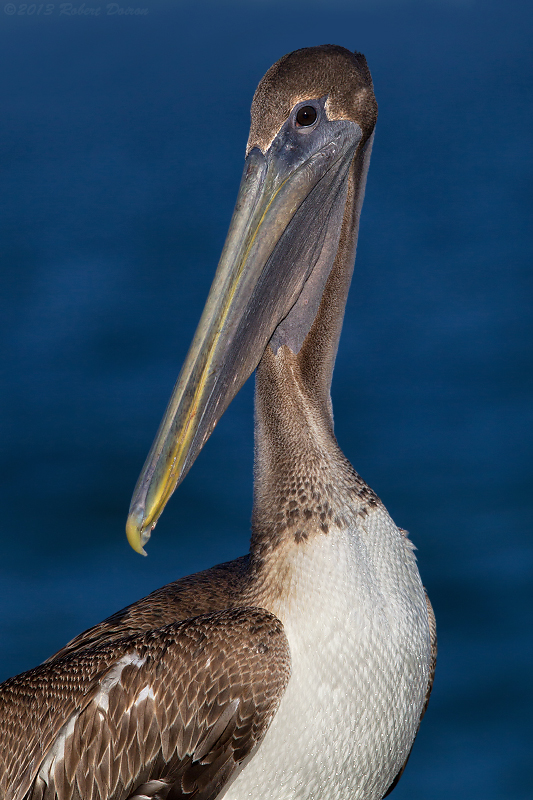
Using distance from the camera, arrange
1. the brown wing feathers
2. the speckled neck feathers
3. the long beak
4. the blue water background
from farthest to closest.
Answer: the blue water background
the speckled neck feathers
the brown wing feathers
the long beak

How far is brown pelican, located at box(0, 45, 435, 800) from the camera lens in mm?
2590

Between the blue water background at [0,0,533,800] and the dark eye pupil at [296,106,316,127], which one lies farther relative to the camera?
the blue water background at [0,0,533,800]

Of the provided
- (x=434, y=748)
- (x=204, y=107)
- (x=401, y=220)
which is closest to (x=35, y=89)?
(x=204, y=107)

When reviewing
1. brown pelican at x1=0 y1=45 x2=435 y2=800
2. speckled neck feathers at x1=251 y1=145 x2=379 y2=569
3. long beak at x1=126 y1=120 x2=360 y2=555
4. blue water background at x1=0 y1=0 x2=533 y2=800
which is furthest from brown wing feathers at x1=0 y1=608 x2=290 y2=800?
blue water background at x1=0 y1=0 x2=533 y2=800

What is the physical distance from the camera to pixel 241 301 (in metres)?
2.58

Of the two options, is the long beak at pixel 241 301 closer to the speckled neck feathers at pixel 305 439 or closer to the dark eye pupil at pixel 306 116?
the dark eye pupil at pixel 306 116

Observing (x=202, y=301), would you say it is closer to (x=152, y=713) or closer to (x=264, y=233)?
(x=264, y=233)

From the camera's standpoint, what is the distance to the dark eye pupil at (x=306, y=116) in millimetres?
2619

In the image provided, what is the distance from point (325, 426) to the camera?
292 cm

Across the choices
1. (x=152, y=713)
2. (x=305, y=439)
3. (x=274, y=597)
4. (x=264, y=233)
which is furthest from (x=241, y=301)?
(x=152, y=713)

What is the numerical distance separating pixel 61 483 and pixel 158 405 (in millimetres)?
778

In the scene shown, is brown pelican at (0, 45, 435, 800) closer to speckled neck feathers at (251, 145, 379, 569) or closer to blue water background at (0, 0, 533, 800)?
speckled neck feathers at (251, 145, 379, 569)

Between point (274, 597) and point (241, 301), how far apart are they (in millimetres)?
773

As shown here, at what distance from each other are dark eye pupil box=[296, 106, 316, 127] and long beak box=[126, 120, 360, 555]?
0.06 meters
